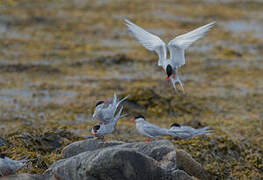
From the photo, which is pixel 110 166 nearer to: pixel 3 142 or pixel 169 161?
pixel 169 161

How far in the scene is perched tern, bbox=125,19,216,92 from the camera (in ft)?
21.9

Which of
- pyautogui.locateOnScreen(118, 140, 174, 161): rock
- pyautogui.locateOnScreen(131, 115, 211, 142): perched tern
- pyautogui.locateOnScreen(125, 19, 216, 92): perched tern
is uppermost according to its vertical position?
pyautogui.locateOnScreen(125, 19, 216, 92): perched tern

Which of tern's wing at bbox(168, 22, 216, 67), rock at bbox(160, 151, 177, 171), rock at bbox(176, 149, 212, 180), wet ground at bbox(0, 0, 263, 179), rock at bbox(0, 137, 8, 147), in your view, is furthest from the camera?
wet ground at bbox(0, 0, 263, 179)

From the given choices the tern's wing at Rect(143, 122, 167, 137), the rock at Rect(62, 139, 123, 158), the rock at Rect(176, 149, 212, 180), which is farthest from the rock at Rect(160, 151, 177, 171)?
the tern's wing at Rect(143, 122, 167, 137)

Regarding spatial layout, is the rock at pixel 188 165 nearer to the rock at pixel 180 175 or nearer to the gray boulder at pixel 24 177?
the rock at pixel 180 175

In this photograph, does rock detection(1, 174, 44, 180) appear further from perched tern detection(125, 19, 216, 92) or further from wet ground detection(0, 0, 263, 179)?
perched tern detection(125, 19, 216, 92)

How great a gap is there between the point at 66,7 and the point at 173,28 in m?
Answer: 4.25

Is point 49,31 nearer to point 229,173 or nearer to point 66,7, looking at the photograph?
point 66,7

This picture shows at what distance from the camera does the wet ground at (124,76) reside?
7734mm

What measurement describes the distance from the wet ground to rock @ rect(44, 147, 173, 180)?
91cm

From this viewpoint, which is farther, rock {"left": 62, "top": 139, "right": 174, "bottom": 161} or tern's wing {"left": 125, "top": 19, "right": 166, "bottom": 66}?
tern's wing {"left": 125, "top": 19, "right": 166, "bottom": 66}

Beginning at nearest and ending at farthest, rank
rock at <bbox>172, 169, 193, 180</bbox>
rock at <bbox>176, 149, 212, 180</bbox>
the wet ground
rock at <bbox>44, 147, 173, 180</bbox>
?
rock at <bbox>44, 147, 173, 180</bbox> → rock at <bbox>172, 169, 193, 180</bbox> → rock at <bbox>176, 149, 212, 180</bbox> → the wet ground

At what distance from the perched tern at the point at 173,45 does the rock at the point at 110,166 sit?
1.67 meters

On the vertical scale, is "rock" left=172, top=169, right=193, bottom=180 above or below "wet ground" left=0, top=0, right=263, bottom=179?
above
